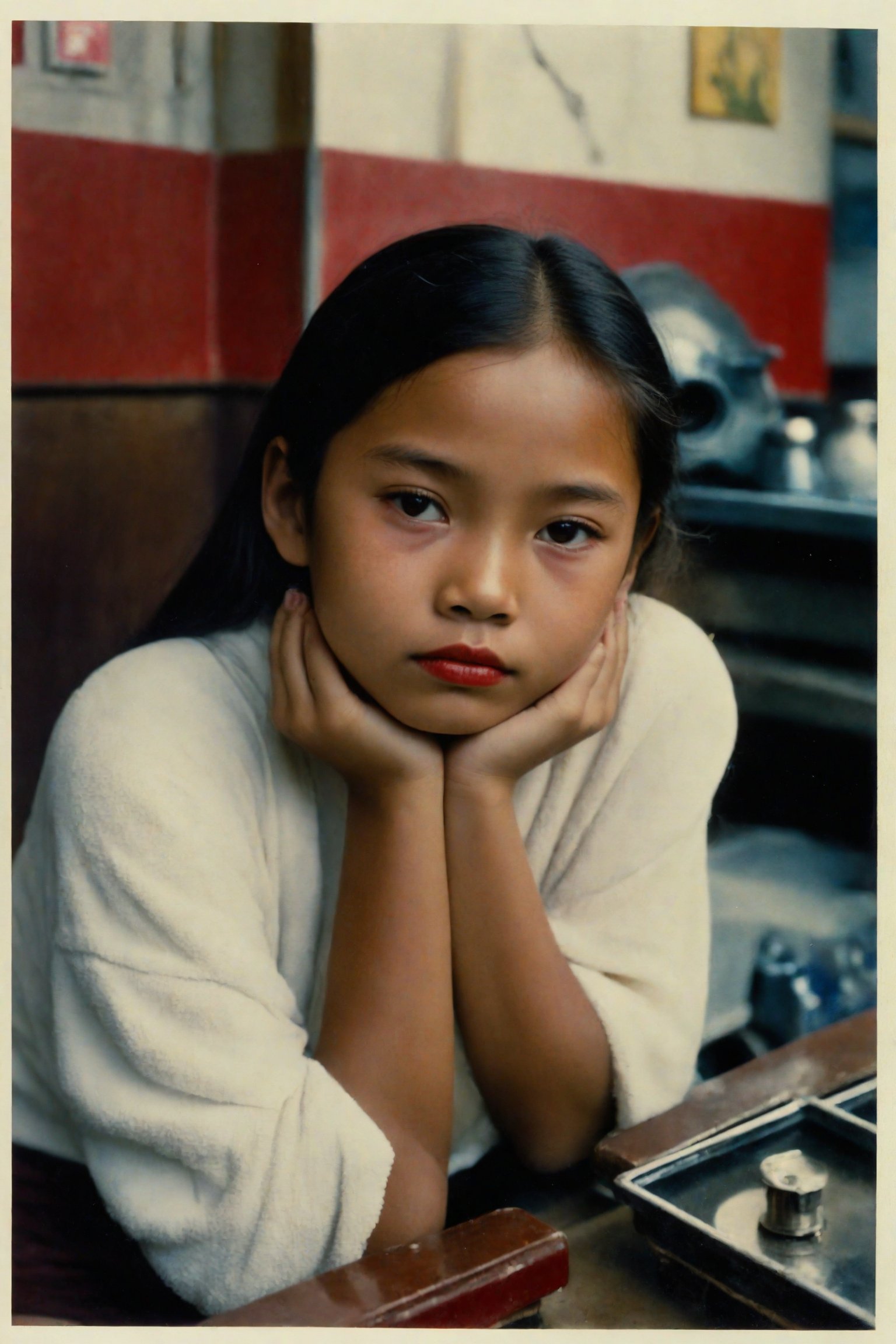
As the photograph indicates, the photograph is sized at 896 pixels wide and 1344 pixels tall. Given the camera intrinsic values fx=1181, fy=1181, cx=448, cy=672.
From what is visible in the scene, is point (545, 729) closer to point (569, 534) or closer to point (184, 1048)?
point (569, 534)

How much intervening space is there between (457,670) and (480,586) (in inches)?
2.4

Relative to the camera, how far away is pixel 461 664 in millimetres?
750

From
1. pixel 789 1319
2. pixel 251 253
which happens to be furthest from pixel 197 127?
pixel 789 1319

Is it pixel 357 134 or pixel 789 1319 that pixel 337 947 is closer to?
pixel 789 1319

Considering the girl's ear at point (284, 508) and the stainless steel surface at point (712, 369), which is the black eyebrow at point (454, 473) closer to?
the girl's ear at point (284, 508)

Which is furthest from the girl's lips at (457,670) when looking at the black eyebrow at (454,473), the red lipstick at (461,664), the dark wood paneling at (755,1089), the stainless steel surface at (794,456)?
the stainless steel surface at (794,456)

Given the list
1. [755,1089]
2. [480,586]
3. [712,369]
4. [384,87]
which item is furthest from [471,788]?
[712,369]

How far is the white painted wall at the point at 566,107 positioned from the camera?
3.16ft

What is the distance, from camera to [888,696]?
896mm

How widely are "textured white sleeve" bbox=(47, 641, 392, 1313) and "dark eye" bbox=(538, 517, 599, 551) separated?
29 cm

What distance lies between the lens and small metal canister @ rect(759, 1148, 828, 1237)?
2.29ft

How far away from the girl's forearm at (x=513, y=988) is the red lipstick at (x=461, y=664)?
10cm

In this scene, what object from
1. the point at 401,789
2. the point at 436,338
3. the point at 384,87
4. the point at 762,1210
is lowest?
the point at 762,1210

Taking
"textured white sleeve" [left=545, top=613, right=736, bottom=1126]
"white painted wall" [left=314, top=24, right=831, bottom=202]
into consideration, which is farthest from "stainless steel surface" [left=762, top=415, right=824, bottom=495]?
"textured white sleeve" [left=545, top=613, right=736, bottom=1126]
